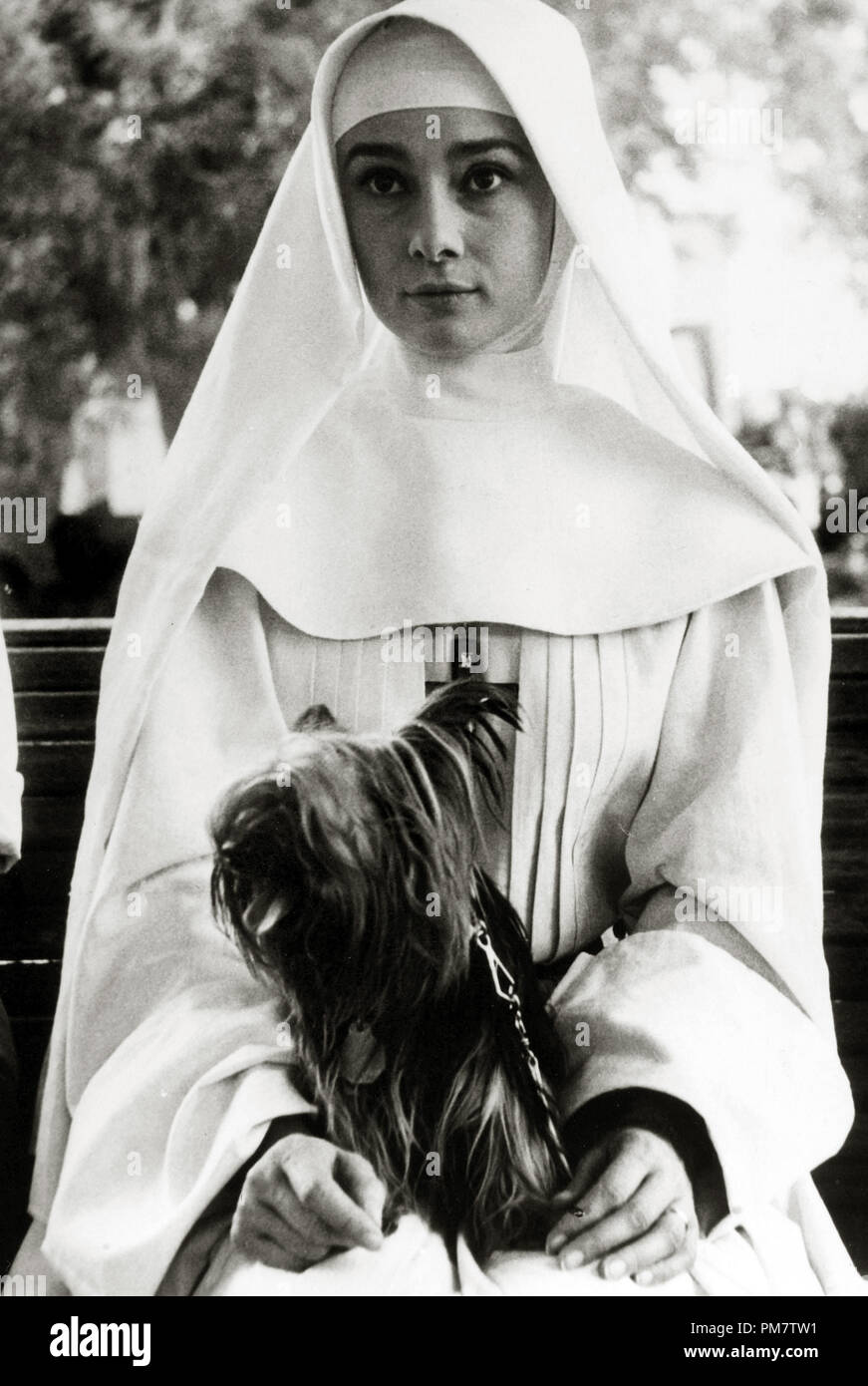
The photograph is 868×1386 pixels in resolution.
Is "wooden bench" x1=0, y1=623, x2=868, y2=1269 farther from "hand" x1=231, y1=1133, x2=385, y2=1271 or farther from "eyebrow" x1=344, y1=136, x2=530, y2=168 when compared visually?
"eyebrow" x1=344, y1=136, x2=530, y2=168

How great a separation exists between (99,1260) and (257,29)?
1.84m

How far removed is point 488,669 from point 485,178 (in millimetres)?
707

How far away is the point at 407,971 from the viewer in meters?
2.50

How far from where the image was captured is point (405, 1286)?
8.11ft

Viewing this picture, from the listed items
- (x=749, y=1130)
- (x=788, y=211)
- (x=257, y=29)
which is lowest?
(x=749, y=1130)

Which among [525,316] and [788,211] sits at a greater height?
[788,211]

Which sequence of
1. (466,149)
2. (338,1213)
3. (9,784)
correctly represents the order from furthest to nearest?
(9,784) < (466,149) < (338,1213)

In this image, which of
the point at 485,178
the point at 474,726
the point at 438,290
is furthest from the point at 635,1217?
the point at 485,178

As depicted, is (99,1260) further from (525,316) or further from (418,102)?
(418,102)

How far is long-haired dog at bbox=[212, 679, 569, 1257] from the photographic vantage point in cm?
246

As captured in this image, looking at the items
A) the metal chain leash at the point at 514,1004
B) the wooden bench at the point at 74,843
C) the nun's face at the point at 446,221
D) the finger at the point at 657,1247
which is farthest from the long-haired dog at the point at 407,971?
the nun's face at the point at 446,221

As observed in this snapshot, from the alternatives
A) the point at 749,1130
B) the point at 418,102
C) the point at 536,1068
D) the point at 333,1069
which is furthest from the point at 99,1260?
the point at 418,102

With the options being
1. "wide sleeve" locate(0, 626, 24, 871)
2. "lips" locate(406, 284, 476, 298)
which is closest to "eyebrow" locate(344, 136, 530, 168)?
"lips" locate(406, 284, 476, 298)

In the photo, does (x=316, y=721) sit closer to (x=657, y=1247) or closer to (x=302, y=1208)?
(x=302, y=1208)
